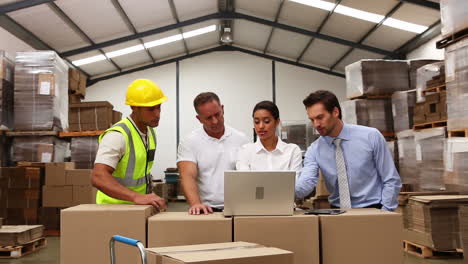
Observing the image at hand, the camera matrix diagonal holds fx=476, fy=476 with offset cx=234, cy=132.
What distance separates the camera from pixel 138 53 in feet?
48.7

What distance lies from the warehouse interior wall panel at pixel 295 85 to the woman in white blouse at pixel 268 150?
554 inches

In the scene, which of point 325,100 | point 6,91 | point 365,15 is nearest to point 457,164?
point 325,100

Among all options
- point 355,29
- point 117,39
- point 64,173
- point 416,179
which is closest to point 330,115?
point 416,179

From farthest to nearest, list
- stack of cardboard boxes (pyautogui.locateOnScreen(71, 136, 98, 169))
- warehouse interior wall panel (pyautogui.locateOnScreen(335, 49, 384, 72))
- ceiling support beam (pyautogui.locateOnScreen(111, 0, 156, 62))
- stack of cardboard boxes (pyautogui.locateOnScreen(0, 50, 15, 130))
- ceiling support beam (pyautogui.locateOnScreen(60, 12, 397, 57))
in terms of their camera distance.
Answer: warehouse interior wall panel (pyautogui.locateOnScreen(335, 49, 384, 72))
ceiling support beam (pyautogui.locateOnScreen(60, 12, 397, 57))
ceiling support beam (pyautogui.locateOnScreen(111, 0, 156, 62))
stack of cardboard boxes (pyautogui.locateOnScreen(71, 136, 98, 169))
stack of cardboard boxes (pyautogui.locateOnScreen(0, 50, 15, 130))

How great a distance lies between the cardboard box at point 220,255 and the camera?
1819 millimetres

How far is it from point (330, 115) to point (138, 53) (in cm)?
1244

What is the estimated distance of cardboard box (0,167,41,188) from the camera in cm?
801

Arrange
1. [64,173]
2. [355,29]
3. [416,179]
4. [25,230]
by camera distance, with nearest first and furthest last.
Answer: [25,230] → [416,179] → [64,173] → [355,29]

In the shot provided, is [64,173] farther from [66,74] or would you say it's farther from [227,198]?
[227,198]

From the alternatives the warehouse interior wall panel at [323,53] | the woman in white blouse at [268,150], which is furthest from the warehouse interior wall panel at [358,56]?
the woman in white blouse at [268,150]

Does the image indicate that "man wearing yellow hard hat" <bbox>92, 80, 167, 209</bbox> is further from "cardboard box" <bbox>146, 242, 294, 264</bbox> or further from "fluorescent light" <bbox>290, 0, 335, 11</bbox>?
"fluorescent light" <bbox>290, 0, 335, 11</bbox>

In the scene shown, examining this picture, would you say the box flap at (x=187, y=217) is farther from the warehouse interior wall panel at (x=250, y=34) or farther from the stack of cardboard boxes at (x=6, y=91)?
the warehouse interior wall panel at (x=250, y=34)

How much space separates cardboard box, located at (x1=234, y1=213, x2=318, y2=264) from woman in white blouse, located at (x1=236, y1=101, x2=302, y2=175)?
0.83m

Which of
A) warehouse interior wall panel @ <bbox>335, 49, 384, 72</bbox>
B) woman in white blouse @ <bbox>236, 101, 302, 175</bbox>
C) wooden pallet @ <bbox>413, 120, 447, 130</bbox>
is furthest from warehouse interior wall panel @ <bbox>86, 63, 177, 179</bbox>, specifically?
woman in white blouse @ <bbox>236, 101, 302, 175</bbox>
